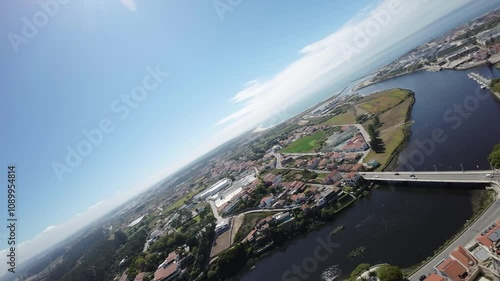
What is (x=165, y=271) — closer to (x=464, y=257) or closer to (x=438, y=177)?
(x=464, y=257)

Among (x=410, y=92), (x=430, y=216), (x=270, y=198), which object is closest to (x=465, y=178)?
(x=430, y=216)

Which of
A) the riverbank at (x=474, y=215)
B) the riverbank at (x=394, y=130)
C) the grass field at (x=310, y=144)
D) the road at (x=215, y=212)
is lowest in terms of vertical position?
the riverbank at (x=474, y=215)

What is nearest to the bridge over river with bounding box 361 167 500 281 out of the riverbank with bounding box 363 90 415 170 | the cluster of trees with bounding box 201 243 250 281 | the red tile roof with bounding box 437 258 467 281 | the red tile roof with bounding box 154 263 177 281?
the red tile roof with bounding box 437 258 467 281

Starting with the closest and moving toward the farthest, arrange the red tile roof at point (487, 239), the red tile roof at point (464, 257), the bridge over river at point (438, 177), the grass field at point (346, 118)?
the red tile roof at point (487, 239) < the red tile roof at point (464, 257) < the bridge over river at point (438, 177) < the grass field at point (346, 118)

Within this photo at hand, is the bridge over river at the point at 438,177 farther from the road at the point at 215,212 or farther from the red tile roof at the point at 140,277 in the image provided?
the red tile roof at the point at 140,277

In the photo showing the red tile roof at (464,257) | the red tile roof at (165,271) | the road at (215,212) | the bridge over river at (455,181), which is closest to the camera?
the red tile roof at (464,257)

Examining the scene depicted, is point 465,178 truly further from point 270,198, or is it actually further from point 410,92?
point 410,92

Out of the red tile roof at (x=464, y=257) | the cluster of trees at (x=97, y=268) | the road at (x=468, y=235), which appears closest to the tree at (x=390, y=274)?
the road at (x=468, y=235)
